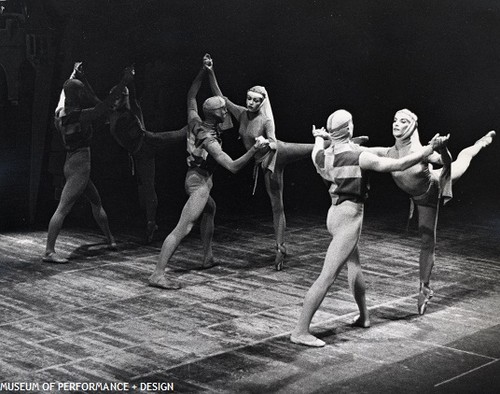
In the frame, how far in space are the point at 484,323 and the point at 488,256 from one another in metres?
2.62

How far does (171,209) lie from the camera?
1228 cm

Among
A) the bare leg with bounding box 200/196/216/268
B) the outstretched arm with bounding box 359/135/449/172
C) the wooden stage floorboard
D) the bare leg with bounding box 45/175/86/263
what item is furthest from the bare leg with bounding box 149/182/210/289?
the outstretched arm with bounding box 359/135/449/172

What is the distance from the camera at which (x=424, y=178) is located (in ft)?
24.0

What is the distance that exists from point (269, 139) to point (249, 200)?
165 inches

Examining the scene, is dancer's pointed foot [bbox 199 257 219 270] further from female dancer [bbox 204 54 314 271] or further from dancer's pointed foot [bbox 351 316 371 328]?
dancer's pointed foot [bbox 351 316 371 328]

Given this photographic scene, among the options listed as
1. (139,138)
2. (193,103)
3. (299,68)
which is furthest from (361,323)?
(299,68)

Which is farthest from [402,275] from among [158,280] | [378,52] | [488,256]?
[378,52]

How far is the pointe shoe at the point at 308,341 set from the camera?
261 inches

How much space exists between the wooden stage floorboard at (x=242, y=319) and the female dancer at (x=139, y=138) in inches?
25.6

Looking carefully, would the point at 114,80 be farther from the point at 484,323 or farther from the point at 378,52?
the point at 484,323

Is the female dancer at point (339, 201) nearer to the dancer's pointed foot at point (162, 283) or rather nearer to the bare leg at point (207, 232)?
the dancer's pointed foot at point (162, 283)

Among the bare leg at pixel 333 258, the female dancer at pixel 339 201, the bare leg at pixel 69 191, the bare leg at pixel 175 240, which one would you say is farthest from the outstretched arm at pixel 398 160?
the bare leg at pixel 69 191

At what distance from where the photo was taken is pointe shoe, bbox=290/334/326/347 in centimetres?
662

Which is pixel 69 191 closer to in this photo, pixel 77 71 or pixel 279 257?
pixel 77 71
